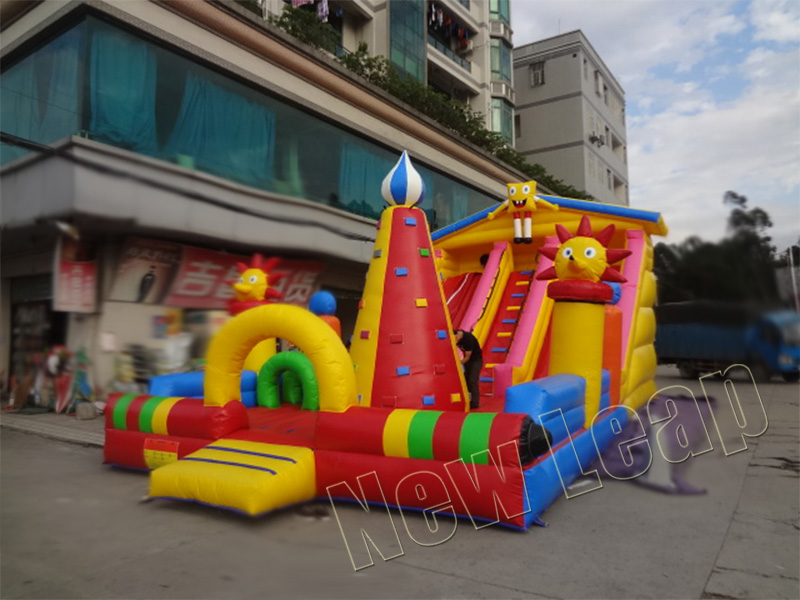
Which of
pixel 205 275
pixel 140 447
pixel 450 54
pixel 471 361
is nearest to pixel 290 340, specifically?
pixel 205 275

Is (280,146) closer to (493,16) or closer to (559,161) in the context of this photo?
(493,16)

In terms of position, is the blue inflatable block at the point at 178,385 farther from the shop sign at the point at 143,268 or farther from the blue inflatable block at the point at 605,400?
the blue inflatable block at the point at 605,400

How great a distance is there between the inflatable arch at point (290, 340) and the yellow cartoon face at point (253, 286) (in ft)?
4.57

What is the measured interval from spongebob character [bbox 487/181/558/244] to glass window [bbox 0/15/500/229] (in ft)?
8.88

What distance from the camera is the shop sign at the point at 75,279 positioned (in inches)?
74.9

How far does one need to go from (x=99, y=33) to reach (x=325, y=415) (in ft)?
9.81

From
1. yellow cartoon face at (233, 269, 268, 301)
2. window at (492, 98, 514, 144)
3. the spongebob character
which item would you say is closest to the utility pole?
yellow cartoon face at (233, 269, 268, 301)

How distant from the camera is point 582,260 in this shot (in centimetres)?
443

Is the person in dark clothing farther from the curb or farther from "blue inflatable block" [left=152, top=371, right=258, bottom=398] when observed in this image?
the curb

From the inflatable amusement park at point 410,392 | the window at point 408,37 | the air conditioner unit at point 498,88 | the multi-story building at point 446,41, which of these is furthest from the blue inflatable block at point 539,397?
the air conditioner unit at point 498,88

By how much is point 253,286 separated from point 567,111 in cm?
2146

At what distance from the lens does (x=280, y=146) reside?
157 inches

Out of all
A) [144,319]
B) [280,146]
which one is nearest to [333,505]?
[144,319]

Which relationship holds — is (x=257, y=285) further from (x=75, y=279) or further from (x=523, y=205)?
(x=75, y=279)
